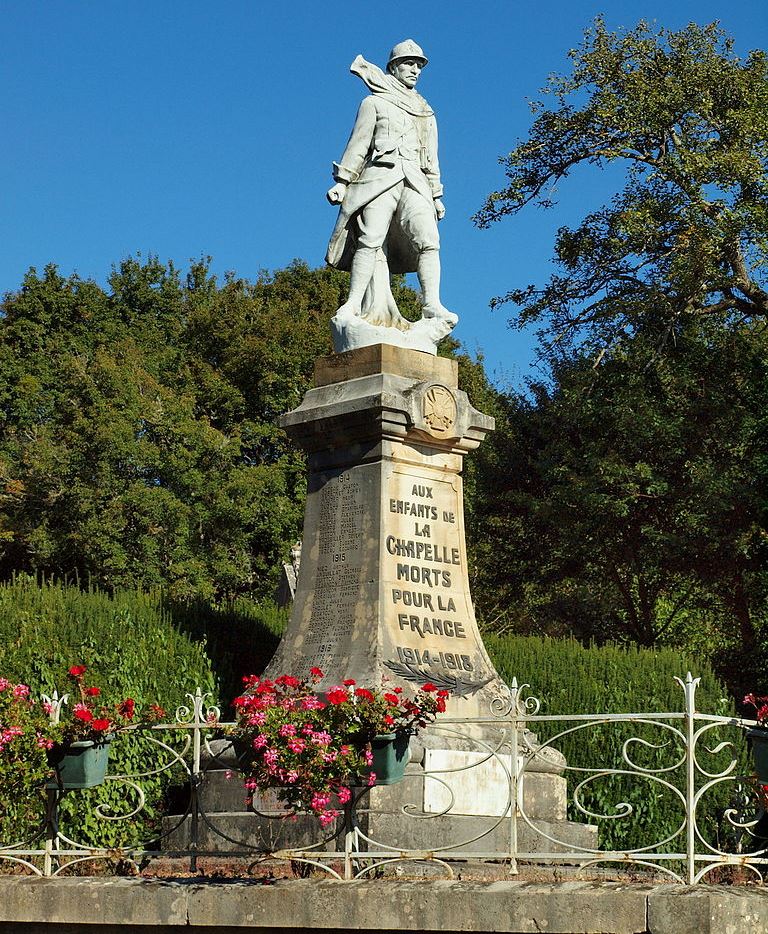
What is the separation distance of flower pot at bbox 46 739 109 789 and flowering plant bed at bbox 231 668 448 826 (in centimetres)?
107

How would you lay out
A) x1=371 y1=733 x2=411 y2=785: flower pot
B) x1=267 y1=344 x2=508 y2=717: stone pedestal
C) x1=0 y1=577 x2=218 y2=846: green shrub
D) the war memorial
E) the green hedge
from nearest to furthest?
the war memorial < x1=371 y1=733 x2=411 y2=785: flower pot < x1=267 y1=344 x2=508 y2=717: stone pedestal < x1=0 y1=577 x2=218 y2=846: green shrub < the green hedge

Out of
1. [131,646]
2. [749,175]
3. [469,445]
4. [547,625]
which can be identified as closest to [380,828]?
[469,445]

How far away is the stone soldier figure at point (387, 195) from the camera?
44.2 ft

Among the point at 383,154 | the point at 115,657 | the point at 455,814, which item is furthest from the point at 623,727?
the point at 383,154

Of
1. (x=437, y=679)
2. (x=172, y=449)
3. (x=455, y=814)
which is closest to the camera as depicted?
(x=455, y=814)

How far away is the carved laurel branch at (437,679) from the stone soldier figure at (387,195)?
10.3 feet

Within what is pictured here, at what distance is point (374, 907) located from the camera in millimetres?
8141

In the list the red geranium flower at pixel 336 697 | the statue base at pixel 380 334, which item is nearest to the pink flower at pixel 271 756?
the red geranium flower at pixel 336 697

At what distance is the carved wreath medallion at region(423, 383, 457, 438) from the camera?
12633mm

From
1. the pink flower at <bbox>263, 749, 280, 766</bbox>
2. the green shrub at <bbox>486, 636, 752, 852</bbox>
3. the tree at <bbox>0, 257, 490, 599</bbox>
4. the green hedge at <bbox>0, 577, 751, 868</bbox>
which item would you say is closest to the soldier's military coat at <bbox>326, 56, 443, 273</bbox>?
the green hedge at <bbox>0, 577, 751, 868</bbox>

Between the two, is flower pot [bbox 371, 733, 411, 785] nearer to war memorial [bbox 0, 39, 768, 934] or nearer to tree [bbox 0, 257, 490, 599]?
war memorial [bbox 0, 39, 768, 934]

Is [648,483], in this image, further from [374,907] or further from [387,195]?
[374,907]

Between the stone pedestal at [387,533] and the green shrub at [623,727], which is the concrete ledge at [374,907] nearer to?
the stone pedestal at [387,533]

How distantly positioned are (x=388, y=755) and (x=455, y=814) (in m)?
2.56
